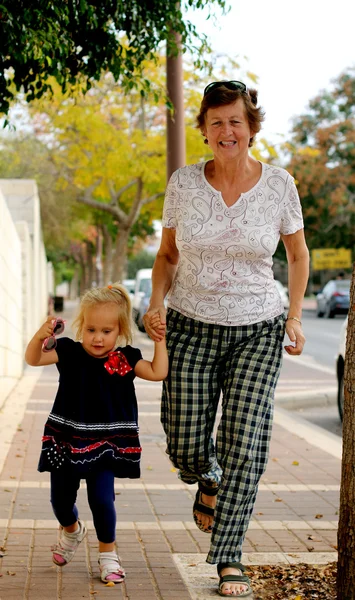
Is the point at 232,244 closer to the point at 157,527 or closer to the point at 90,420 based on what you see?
the point at 90,420

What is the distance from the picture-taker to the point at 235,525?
393cm

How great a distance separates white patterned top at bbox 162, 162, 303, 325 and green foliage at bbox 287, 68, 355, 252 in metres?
38.6

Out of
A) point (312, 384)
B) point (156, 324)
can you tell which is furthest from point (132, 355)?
point (312, 384)

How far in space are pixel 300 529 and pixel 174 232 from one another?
1876 mm

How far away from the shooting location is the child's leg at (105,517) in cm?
400

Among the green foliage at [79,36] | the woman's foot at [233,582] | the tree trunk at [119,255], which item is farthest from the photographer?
the tree trunk at [119,255]

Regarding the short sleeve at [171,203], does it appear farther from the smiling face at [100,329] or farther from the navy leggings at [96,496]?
the navy leggings at [96,496]

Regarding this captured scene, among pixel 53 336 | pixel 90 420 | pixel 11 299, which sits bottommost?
pixel 90 420

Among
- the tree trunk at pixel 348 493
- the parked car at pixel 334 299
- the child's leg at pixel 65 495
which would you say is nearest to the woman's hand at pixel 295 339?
the tree trunk at pixel 348 493

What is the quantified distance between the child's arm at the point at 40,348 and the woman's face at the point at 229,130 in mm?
992

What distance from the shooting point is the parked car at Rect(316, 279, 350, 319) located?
1323 inches

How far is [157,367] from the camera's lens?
3.98 meters

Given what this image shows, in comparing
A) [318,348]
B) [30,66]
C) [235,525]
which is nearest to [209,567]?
[235,525]

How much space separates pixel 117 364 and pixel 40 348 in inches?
12.9
